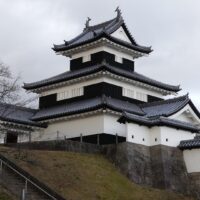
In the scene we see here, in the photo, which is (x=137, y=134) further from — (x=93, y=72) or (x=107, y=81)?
(x=93, y=72)

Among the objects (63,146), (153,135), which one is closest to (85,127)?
(63,146)

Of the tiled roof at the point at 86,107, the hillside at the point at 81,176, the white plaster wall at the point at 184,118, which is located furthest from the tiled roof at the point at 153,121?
the hillside at the point at 81,176

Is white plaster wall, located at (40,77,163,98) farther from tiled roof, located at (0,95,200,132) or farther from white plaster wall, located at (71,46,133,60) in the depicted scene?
white plaster wall, located at (71,46,133,60)

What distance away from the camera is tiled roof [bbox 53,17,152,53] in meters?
38.6

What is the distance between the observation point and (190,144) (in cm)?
3162

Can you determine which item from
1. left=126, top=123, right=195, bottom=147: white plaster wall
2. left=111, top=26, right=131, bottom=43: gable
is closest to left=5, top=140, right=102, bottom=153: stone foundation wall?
left=126, top=123, right=195, bottom=147: white plaster wall

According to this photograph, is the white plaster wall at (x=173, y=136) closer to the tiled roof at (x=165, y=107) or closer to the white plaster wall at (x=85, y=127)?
the tiled roof at (x=165, y=107)

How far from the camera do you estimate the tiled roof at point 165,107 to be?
33.7 meters

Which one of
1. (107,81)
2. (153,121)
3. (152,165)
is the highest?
(107,81)

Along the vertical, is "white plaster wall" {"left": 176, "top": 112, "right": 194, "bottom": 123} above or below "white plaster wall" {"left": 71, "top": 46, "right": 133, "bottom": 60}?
below

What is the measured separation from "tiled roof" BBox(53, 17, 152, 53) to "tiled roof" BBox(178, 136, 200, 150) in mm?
11206

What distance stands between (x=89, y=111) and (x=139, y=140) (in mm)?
5060

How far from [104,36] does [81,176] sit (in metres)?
15.9

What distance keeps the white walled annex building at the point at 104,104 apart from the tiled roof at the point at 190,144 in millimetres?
467
